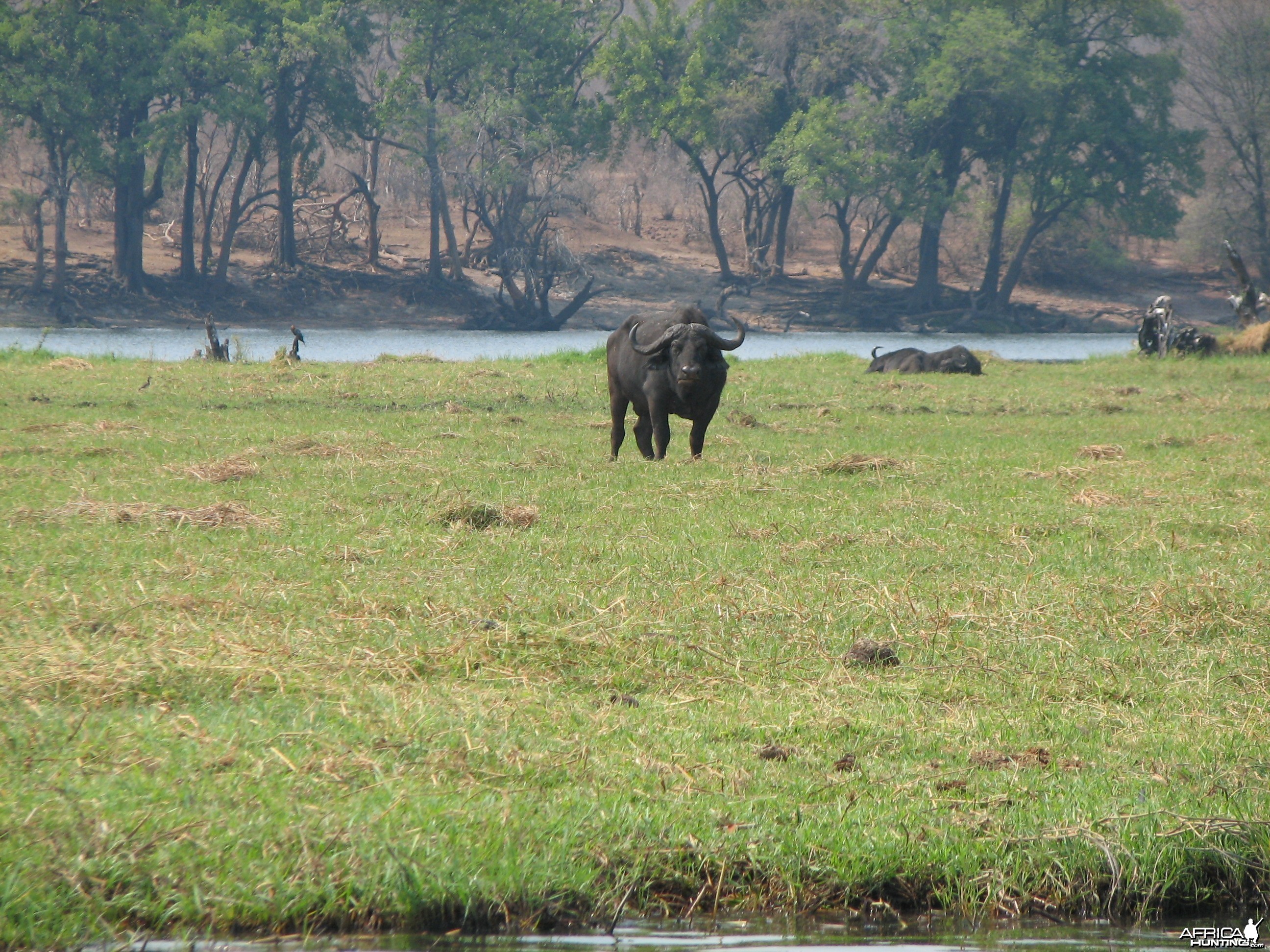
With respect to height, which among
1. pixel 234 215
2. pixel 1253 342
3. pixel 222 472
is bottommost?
pixel 222 472

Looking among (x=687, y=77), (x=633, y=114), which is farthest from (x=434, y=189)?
(x=687, y=77)

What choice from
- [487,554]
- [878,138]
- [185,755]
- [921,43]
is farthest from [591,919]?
[921,43]

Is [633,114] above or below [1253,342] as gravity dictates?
above

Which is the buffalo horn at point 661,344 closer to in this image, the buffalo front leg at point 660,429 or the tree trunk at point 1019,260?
the buffalo front leg at point 660,429

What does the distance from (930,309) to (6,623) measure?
54.5 meters

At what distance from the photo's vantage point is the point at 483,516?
9398 millimetres

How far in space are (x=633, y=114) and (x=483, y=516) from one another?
167ft

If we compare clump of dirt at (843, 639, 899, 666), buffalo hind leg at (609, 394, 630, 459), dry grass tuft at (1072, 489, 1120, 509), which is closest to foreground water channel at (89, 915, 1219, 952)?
clump of dirt at (843, 639, 899, 666)

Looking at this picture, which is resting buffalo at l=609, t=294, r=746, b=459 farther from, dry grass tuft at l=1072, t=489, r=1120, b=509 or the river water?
the river water

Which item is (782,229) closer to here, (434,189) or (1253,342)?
(434,189)

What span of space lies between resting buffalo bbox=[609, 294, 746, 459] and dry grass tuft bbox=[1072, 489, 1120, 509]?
3.26 metres

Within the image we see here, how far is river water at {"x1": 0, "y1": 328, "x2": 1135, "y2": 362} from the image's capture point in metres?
36.9

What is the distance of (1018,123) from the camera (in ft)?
186

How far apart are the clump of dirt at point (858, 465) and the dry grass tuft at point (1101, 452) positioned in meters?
2.10
